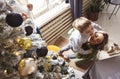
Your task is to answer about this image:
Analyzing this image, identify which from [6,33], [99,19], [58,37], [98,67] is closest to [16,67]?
[6,33]

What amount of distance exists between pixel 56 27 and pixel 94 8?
0.80 metres

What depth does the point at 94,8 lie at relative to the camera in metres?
2.85

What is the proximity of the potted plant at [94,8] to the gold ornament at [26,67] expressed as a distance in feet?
6.15

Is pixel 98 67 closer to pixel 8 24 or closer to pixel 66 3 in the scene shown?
pixel 8 24

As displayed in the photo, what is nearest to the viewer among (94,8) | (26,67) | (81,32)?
(26,67)

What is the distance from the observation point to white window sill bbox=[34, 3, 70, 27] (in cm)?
223

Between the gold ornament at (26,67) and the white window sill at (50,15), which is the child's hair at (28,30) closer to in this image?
the gold ornament at (26,67)

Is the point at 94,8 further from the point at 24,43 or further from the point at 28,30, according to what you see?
the point at 24,43

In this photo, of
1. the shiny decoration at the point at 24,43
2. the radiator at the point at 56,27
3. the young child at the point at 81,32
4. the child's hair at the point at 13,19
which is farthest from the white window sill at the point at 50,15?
the child's hair at the point at 13,19

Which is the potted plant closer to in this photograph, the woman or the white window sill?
the white window sill

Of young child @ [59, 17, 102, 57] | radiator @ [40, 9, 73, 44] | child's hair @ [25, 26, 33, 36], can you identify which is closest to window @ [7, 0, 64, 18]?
radiator @ [40, 9, 73, 44]

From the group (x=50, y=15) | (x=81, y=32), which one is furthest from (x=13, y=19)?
(x=50, y=15)

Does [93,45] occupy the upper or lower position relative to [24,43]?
lower

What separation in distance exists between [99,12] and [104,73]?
69.5 inches
